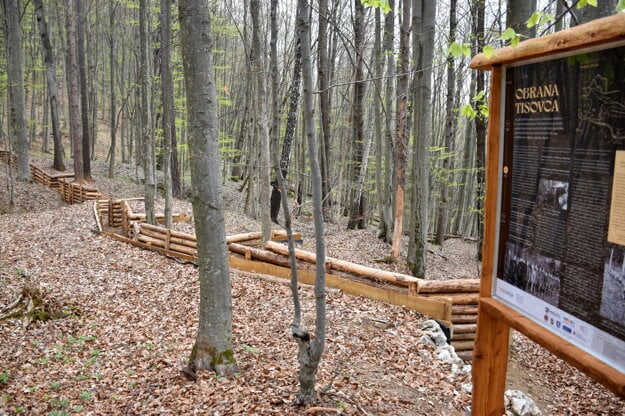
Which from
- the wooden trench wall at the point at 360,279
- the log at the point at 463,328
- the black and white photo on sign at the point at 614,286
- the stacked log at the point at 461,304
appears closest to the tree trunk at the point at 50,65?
the wooden trench wall at the point at 360,279

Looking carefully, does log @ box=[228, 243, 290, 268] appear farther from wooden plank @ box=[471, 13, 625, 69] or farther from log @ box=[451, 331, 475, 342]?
wooden plank @ box=[471, 13, 625, 69]

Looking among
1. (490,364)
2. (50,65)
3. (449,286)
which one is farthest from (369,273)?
(50,65)

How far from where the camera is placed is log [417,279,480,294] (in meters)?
7.04

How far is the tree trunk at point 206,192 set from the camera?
4.48m

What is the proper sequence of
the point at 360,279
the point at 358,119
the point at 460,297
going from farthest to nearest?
the point at 358,119
the point at 360,279
the point at 460,297

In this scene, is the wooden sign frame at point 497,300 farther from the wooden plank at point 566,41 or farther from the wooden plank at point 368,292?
the wooden plank at point 368,292

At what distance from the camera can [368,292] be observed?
7621mm

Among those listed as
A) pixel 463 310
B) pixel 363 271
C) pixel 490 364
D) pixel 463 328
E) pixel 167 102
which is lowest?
pixel 463 328

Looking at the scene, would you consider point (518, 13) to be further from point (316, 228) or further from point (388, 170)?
point (388, 170)

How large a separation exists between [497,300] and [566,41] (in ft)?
5.15

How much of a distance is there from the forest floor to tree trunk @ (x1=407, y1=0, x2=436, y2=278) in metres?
2.64

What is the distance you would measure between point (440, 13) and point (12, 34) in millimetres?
19486

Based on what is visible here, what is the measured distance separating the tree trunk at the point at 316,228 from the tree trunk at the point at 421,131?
5154 millimetres

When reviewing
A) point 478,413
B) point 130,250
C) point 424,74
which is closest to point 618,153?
point 478,413
